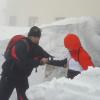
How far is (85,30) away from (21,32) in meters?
1.39

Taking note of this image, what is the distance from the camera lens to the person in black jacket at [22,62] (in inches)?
204

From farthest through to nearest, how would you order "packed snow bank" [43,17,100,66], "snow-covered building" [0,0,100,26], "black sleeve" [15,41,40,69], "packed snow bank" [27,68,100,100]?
"snow-covered building" [0,0,100,26] → "packed snow bank" [43,17,100,66] → "black sleeve" [15,41,40,69] → "packed snow bank" [27,68,100,100]

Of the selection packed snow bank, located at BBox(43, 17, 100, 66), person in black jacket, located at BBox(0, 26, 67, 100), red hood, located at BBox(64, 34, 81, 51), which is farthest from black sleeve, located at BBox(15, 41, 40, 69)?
packed snow bank, located at BBox(43, 17, 100, 66)

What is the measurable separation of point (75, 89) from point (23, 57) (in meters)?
1.54

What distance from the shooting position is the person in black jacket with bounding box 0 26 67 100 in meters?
5.19

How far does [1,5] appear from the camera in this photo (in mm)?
11461

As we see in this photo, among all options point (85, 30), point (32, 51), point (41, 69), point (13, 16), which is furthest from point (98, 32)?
point (13, 16)

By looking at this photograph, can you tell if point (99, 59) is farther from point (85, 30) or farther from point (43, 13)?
point (43, 13)

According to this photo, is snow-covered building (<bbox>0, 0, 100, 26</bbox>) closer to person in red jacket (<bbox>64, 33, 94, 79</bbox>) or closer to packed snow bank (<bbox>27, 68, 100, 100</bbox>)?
person in red jacket (<bbox>64, 33, 94, 79</bbox>)

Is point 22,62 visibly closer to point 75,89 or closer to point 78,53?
point 78,53

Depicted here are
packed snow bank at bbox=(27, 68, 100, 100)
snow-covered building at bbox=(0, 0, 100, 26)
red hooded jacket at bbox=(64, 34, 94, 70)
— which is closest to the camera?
packed snow bank at bbox=(27, 68, 100, 100)

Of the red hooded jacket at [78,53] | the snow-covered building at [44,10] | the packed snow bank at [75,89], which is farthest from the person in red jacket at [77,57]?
the snow-covered building at [44,10]

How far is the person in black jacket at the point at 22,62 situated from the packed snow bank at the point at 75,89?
1178 mm

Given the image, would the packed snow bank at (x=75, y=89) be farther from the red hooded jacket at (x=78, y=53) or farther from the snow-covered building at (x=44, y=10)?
the snow-covered building at (x=44, y=10)
